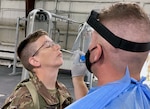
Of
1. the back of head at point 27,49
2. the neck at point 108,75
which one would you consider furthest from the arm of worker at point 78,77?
the neck at point 108,75

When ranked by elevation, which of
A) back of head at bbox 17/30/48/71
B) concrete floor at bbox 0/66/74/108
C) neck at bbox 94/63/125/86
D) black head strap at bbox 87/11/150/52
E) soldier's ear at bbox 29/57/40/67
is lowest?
concrete floor at bbox 0/66/74/108

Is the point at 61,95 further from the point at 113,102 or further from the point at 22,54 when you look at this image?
the point at 113,102

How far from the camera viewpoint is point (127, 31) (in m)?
0.96

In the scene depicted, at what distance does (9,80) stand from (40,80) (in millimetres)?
5537

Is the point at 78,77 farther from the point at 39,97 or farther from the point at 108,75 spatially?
the point at 108,75

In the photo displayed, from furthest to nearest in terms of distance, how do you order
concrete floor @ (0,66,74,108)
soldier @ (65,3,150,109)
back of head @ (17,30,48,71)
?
concrete floor @ (0,66,74,108) → back of head @ (17,30,48,71) → soldier @ (65,3,150,109)

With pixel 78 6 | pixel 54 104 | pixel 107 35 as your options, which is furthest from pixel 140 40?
pixel 78 6

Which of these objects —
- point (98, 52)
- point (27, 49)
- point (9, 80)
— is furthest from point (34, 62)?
point (9, 80)

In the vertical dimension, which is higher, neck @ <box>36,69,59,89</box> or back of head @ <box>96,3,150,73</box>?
back of head @ <box>96,3,150,73</box>

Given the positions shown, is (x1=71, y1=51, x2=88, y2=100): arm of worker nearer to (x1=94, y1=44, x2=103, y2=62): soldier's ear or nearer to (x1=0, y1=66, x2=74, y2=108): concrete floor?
(x1=94, y1=44, x2=103, y2=62): soldier's ear

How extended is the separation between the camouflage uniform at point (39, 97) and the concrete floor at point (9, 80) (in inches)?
140

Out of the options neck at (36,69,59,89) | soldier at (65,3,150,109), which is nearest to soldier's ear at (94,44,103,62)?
soldier at (65,3,150,109)

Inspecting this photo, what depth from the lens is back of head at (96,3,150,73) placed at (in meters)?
0.96

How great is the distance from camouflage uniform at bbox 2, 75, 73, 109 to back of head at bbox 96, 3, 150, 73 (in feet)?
2.58
